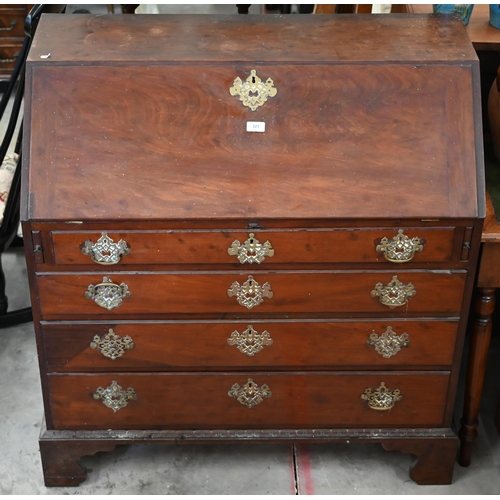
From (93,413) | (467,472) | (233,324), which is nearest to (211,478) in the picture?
(93,413)

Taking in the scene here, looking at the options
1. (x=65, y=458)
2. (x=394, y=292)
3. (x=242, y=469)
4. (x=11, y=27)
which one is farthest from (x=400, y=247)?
(x=11, y=27)

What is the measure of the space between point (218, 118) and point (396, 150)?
49cm

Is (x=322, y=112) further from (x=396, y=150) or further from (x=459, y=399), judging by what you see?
(x=459, y=399)

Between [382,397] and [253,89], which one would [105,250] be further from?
[382,397]

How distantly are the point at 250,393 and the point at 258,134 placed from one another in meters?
0.81

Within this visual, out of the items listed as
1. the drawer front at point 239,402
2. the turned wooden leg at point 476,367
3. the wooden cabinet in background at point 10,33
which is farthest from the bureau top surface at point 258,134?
the wooden cabinet in background at point 10,33

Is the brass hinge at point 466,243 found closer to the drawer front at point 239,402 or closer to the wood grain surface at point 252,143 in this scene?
the wood grain surface at point 252,143

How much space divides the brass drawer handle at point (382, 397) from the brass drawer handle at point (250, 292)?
47 centimetres

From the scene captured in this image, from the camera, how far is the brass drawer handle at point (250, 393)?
235cm

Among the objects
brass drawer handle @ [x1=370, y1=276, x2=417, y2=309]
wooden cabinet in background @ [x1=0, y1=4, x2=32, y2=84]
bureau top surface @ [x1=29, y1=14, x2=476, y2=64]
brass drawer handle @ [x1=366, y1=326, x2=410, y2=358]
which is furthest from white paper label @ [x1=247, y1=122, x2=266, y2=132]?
wooden cabinet in background @ [x1=0, y1=4, x2=32, y2=84]

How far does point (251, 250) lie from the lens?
2090mm

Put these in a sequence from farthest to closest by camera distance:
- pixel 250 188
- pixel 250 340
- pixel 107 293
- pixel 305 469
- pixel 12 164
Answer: pixel 12 164 → pixel 305 469 → pixel 250 340 → pixel 107 293 → pixel 250 188

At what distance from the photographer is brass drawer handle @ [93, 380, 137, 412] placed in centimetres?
233

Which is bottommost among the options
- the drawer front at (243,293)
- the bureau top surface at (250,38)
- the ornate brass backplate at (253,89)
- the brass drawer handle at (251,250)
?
the drawer front at (243,293)
